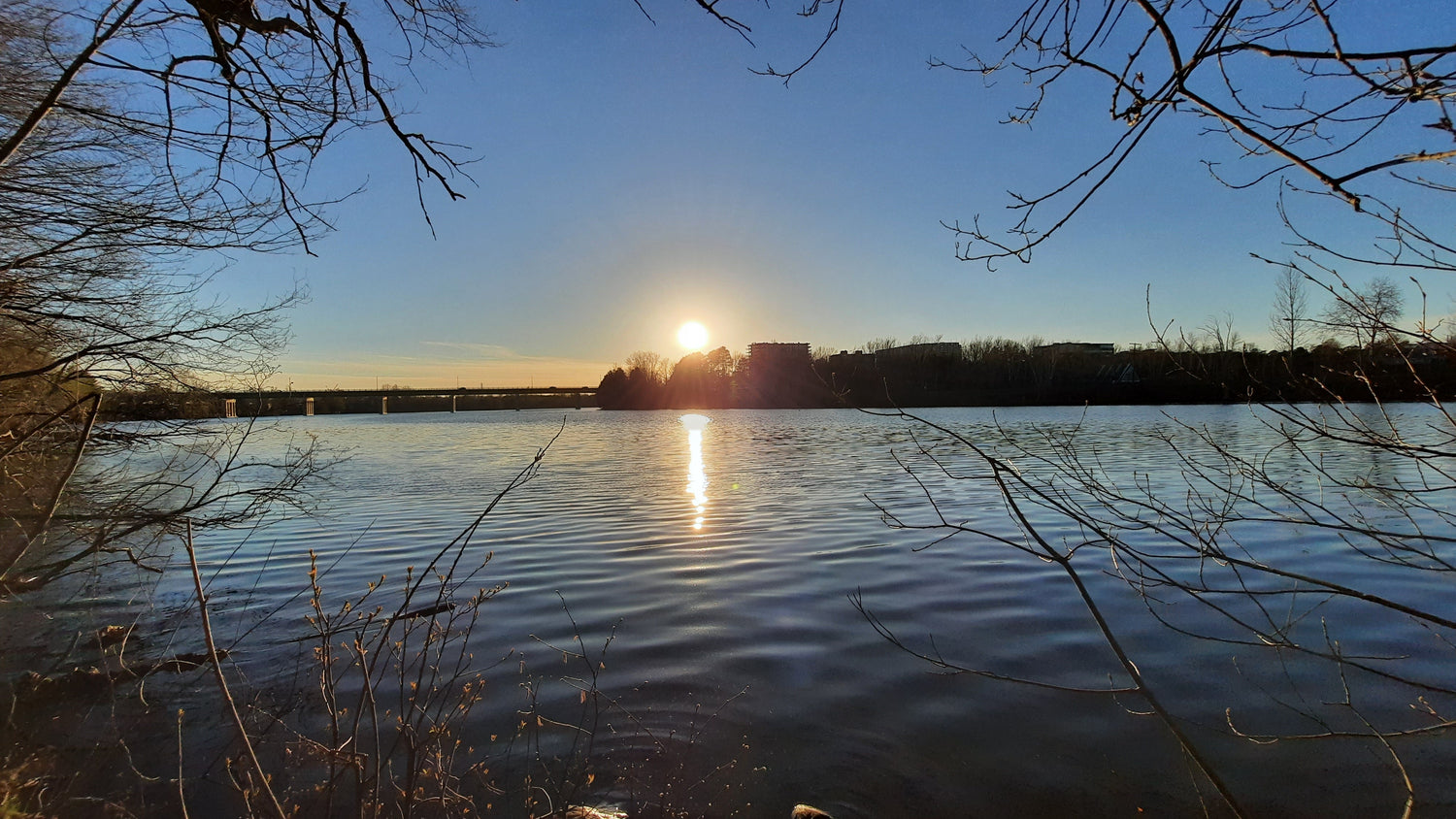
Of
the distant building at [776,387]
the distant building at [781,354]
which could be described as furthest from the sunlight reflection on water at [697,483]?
the distant building at [776,387]

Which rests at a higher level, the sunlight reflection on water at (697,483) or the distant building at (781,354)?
the distant building at (781,354)

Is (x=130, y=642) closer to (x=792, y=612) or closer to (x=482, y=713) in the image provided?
(x=482, y=713)

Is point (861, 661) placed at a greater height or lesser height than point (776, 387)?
lesser

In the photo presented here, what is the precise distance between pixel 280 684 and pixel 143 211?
380cm

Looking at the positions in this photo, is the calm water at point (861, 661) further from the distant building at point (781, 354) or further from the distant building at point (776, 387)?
the distant building at point (776, 387)

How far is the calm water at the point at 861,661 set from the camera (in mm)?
3959

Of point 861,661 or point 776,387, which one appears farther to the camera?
point 776,387

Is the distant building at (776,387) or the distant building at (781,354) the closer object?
the distant building at (781,354)

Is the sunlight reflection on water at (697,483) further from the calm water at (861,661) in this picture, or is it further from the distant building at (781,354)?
the distant building at (781,354)

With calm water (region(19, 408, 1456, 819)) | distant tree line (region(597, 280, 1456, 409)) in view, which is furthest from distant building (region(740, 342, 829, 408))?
calm water (region(19, 408, 1456, 819))

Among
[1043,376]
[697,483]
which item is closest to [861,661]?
[697,483]

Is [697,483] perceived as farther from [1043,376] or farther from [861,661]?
[1043,376]

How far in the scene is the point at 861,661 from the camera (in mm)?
5688

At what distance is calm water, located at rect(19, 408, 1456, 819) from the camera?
3959 millimetres
